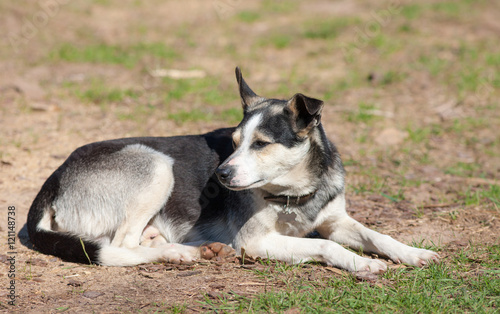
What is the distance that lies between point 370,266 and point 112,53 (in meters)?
8.49

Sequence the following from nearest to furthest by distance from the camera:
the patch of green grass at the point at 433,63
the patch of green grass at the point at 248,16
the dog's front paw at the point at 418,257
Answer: the dog's front paw at the point at 418,257 < the patch of green grass at the point at 433,63 < the patch of green grass at the point at 248,16

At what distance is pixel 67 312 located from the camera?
3545 millimetres

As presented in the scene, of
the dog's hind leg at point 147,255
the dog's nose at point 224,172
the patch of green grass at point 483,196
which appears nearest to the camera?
the dog's nose at point 224,172

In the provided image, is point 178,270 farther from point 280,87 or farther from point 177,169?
point 280,87

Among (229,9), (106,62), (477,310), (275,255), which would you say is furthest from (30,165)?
(229,9)

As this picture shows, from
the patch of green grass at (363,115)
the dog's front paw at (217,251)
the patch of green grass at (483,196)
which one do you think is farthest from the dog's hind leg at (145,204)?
the patch of green grass at (363,115)

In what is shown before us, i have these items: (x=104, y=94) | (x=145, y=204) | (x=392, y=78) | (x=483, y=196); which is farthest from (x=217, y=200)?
(x=392, y=78)

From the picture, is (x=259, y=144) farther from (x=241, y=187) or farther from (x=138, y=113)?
(x=138, y=113)

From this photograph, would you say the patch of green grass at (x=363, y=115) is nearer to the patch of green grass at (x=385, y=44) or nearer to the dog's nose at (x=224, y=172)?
the patch of green grass at (x=385, y=44)

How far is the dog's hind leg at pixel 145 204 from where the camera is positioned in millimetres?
4641

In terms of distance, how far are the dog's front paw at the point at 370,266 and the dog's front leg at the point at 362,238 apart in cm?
27

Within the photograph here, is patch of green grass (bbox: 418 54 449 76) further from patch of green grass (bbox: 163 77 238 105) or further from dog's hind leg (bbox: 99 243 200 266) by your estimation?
dog's hind leg (bbox: 99 243 200 266)

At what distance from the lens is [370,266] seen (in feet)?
13.1

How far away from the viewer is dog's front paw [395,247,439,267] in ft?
13.5
